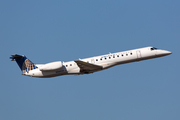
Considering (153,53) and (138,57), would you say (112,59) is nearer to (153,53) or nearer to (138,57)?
(138,57)

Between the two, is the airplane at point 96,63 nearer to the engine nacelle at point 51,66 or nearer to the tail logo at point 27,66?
the engine nacelle at point 51,66

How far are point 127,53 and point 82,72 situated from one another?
624 cm

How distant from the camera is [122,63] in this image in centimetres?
3167

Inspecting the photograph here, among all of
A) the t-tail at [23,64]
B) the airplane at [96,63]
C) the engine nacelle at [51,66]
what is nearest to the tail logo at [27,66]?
the t-tail at [23,64]

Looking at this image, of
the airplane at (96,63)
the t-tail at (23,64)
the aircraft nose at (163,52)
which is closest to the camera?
the airplane at (96,63)

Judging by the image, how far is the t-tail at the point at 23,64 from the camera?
108 feet

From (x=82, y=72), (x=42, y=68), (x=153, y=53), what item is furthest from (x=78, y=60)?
(x=153, y=53)

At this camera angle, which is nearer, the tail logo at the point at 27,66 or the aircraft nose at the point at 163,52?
the aircraft nose at the point at 163,52

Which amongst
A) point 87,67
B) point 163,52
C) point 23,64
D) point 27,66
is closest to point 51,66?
point 27,66

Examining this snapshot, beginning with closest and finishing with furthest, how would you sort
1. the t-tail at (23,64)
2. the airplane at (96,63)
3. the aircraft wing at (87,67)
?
1. the aircraft wing at (87,67)
2. the airplane at (96,63)
3. the t-tail at (23,64)

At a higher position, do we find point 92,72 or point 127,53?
point 127,53

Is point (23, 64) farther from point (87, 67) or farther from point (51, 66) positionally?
point (87, 67)

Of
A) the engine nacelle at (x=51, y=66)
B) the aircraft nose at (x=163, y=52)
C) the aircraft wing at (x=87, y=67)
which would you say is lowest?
the aircraft wing at (x=87, y=67)

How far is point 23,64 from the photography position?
33219mm
